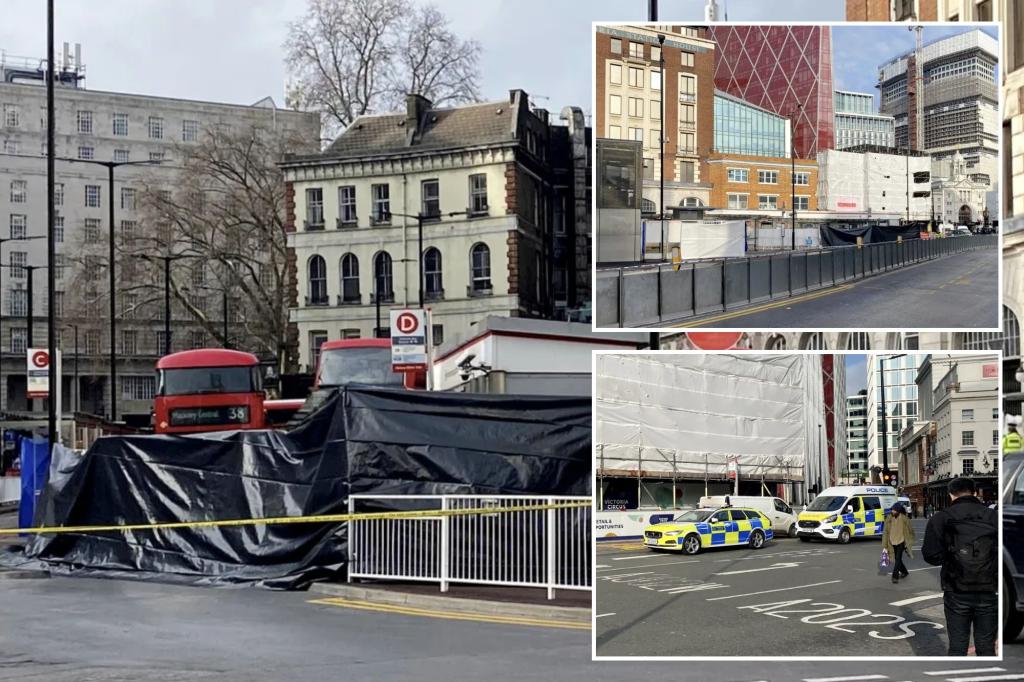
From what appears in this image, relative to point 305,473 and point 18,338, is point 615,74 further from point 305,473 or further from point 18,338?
point 18,338

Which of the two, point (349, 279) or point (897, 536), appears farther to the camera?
point (349, 279)

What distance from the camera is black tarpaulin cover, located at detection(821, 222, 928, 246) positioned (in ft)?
25.5

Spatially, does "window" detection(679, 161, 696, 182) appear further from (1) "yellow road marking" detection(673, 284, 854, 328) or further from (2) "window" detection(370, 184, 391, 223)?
(2) "window" detection(370, 184, 391, 223)

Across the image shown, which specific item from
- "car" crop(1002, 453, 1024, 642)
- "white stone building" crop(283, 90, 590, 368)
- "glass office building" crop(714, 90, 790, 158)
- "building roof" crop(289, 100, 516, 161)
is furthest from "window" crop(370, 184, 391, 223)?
"glass office building" crop(714, 90, 790, 158)

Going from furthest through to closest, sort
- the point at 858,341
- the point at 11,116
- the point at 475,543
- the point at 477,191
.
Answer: the point at 11,116 < the point at 477,191 < the point at 475,543 < the point at 858,341

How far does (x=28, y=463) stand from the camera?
81.1 ft

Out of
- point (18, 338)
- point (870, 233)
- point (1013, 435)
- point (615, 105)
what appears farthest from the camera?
point (18, 338)

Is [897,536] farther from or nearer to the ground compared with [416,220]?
nearer to the ground

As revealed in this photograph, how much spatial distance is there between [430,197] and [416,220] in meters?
1.51

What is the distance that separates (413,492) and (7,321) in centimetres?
8919

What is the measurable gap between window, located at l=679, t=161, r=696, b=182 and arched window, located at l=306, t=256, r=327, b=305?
208 ft

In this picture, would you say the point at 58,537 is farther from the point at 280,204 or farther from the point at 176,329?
the point at 176,329

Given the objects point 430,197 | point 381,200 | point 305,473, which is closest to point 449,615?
point 305,473

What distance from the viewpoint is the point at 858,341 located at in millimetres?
7559
